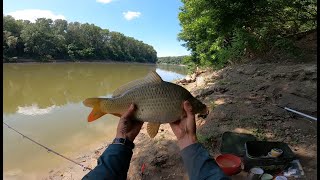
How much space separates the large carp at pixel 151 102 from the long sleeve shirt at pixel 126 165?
279 mm

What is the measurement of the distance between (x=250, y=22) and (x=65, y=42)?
63.7m

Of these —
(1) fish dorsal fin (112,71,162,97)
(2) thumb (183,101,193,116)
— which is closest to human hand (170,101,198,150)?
(2) thumb (183,101,193,116)

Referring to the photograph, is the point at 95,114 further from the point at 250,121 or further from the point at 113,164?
the point at 250,121

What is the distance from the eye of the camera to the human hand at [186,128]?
2.00 meters

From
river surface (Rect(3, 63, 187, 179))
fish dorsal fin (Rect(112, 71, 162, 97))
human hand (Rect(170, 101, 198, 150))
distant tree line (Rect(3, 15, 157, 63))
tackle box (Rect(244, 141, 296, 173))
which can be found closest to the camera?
human hand (Rect(170, 101, 198, 150))

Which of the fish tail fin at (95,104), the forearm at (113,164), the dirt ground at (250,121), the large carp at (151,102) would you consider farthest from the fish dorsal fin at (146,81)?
the dirt ground at (250,121)

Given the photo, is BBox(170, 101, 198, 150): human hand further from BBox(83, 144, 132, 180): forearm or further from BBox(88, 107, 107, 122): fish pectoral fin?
BBox(88, 107, 107, 122): fish pectoral fin

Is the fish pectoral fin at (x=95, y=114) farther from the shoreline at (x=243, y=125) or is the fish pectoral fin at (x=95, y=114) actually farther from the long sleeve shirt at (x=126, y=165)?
the shoreline at (x=243, y=125)

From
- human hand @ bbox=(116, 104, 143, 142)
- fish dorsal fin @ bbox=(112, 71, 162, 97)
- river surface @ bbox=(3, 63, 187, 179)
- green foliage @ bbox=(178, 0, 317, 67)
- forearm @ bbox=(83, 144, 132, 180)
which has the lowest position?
river surface @ bbox=(3, 63, 187, 179)

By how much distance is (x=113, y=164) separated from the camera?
1.77 m

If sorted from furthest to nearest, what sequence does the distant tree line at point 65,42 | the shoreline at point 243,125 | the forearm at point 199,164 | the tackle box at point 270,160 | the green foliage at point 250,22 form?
the distant tree line at point 65,42
the green foliage at point 250,22
the shoreline at point 243,125
the tackle box at point 270,160
the forearm at point 199,164

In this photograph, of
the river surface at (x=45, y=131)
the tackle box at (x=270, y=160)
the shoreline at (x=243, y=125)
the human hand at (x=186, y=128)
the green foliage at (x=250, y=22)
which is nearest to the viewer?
the human hand at (x=186, y=128)

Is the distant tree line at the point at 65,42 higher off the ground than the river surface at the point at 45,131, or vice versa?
the distant tree line at the point at 65,42

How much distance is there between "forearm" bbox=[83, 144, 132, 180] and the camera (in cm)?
171
